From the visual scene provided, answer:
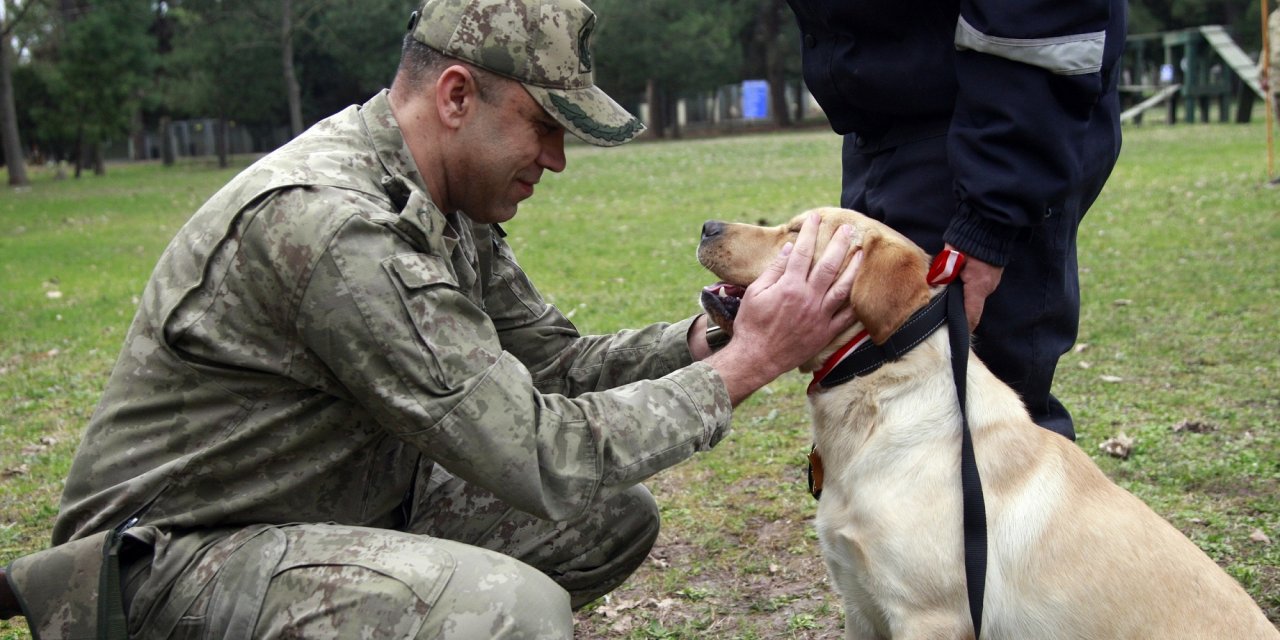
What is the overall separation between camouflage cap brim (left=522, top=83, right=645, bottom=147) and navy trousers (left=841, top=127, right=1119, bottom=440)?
2.46 ft

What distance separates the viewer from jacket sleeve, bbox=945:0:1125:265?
8.91ft

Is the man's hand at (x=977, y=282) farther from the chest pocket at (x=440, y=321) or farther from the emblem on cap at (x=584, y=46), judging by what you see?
the chest pocket at (x=440, y=321)

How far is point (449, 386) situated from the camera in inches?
97.2

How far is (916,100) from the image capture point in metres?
3.06

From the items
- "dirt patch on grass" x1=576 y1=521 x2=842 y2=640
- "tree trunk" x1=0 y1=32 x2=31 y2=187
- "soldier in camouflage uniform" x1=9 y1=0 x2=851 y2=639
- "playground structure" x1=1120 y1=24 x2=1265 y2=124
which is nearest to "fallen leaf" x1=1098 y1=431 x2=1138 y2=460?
"dirt patch on grass" x1=576 y1=521 x2=842 y2=640

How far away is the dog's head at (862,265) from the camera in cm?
285

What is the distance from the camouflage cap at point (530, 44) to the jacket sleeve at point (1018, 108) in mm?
926

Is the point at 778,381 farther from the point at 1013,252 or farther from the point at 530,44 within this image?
the point at 530,44

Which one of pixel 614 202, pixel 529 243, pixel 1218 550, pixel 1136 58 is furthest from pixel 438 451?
pixel 1136 58

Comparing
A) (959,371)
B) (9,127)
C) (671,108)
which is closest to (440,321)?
(959,371)

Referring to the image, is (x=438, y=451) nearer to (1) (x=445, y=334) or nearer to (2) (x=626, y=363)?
(1) (x=445, y=334)

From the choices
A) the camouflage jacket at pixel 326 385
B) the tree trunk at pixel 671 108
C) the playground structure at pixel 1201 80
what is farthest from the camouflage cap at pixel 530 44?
the tree trunk at pixel 671 108

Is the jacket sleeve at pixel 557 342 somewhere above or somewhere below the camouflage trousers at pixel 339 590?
above

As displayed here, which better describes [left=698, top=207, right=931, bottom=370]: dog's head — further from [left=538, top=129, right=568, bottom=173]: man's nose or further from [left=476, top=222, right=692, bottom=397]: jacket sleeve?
[left=538, top=129, right=568, bottom=173]: man's nose
